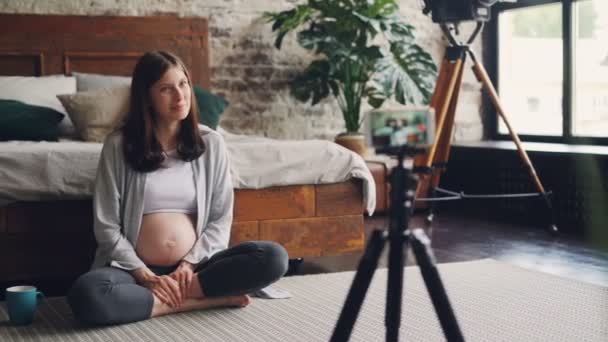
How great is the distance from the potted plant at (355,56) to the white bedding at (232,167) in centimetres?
166

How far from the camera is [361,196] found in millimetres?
3586

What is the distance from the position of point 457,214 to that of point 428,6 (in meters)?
1.71

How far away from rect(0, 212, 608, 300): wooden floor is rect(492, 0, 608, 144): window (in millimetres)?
951

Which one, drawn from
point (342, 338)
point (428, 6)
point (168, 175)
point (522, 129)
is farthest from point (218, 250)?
point (522, 129)

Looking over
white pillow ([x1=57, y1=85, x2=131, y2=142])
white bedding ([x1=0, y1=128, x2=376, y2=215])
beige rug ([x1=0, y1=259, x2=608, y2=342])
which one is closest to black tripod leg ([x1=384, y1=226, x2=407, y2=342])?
beige rug ([x1=0, y1=259, x2=608, y2=342])

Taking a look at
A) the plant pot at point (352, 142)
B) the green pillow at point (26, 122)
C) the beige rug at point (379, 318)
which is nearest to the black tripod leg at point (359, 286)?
the beige rug at point (379, 318)

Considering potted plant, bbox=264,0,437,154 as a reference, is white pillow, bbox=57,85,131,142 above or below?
below

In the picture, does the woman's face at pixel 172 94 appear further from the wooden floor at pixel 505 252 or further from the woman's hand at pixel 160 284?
the wooden floor at pixel 505 252

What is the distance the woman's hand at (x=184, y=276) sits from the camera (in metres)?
2.71

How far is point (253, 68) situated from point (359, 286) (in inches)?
162

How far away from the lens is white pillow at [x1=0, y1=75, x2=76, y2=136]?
4109 mm

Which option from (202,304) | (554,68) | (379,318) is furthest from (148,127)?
(554,68)

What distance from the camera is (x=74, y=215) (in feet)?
10.3

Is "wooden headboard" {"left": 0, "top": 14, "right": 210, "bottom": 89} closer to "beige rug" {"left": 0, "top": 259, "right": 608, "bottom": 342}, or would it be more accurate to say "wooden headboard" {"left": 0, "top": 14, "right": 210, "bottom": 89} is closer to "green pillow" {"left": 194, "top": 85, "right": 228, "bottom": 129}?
"green pillow" {"left": 194, "top": 85, "right": 228, "bottom": 129}
